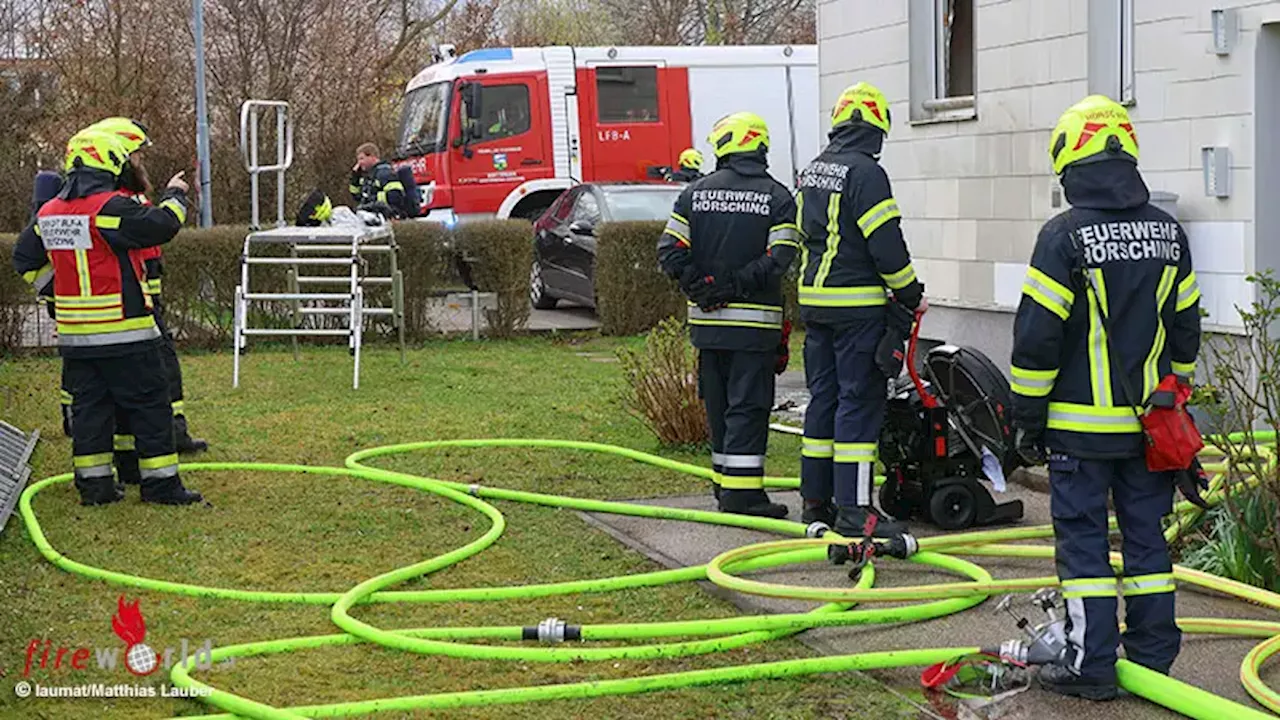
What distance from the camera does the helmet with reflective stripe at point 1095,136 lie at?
16.5 feet

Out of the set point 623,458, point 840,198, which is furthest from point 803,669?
point 623,458

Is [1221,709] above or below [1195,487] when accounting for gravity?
below

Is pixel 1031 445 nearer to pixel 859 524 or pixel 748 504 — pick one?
pixel 859 524

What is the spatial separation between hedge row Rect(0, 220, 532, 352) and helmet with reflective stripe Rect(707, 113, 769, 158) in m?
8.09

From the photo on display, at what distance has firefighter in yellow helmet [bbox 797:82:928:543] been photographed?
7035mm

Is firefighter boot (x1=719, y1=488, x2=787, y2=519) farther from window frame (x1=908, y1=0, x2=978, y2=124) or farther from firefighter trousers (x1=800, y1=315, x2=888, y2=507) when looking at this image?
window frame (x1=908, y1=0, x2=978, y2=124)

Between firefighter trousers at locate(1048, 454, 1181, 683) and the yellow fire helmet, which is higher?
the yellow fire helmet

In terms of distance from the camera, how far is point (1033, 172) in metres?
9.94

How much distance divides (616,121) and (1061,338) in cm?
1718

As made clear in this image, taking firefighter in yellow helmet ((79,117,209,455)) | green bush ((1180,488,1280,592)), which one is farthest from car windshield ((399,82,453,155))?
green bush ((1180,488,1280,592))

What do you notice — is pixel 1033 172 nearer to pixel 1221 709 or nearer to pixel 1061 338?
pixel 1061 338

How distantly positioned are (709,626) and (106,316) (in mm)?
4012

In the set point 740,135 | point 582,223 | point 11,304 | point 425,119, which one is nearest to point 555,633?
point 740,135

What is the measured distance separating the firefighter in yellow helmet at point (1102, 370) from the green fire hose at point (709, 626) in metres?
0.18
